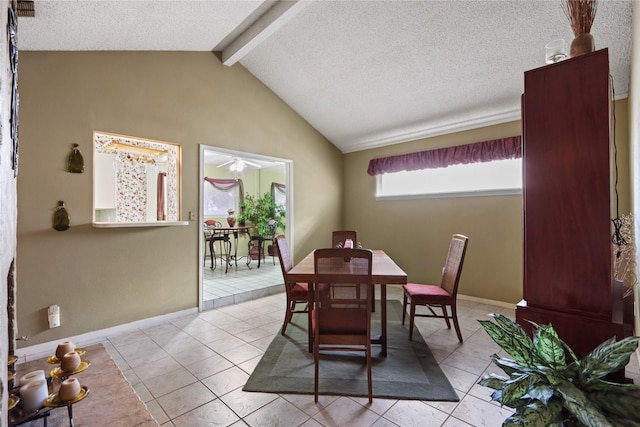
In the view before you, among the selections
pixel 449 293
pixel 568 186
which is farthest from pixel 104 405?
pixel 449 293

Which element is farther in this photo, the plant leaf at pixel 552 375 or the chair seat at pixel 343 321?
the chair seat at pixel 343 321

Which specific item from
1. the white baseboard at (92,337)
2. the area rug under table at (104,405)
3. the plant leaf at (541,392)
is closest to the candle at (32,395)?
the area rug under table at (104,405)

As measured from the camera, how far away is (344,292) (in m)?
1.89

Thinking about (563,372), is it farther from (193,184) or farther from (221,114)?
(221,114)

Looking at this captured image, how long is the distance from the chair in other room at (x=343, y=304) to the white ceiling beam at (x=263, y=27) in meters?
2.48

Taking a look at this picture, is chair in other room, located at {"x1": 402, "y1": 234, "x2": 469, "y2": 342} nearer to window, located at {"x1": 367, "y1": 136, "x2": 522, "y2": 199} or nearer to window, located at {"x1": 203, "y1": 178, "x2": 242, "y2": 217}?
window, located at {"x1": 367, "y1": 136, "x2": 522, "y2": 199}

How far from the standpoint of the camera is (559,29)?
2479 millimetres

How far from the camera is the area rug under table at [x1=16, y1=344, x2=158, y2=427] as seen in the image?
1359 millimetres

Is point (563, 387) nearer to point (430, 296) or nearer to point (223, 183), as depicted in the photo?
point (430, 296)

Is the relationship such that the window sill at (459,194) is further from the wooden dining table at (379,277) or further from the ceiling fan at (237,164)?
the ceiling fan at (237,164)

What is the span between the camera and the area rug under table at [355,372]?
1.96 metres

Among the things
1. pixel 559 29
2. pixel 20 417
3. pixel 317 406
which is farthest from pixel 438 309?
pixel 20 417

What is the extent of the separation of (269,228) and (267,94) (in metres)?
3.63

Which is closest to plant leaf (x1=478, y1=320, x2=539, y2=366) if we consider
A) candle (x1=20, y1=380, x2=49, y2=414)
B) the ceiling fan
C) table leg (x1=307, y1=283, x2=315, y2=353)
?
table leg (x1=307, y1=283, x2=315, y2=353)
